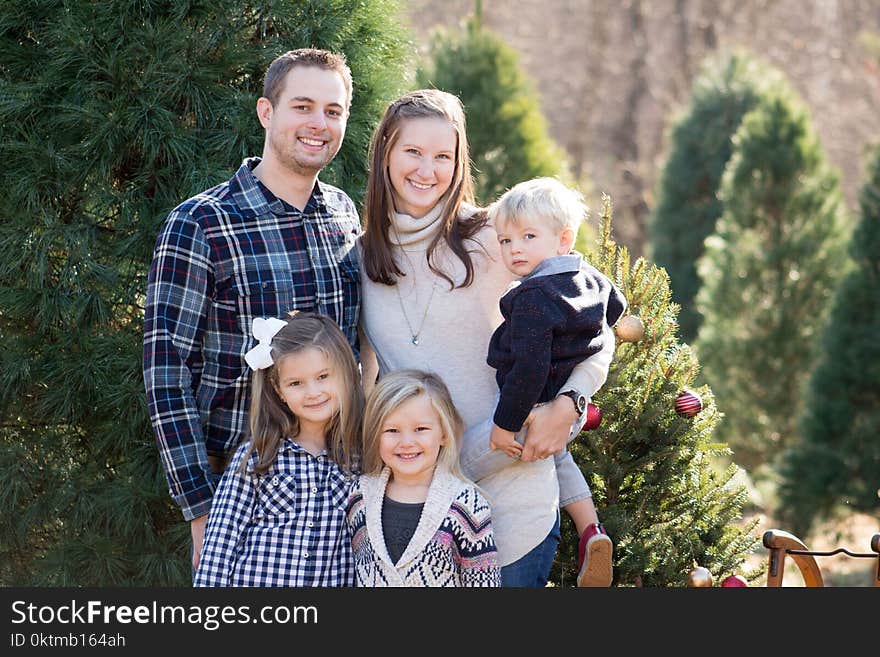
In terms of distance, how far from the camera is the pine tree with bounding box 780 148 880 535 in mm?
6773

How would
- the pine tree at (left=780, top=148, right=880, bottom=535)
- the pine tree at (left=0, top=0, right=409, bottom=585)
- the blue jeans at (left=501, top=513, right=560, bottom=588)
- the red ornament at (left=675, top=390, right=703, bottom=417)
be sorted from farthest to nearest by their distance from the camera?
1. the pine tree at (left=780, top=148, right=880, bottom=535)
2. the pine tree at (left=0, top=0, right=409, bottom=585)
3. the red ornament at (left=675, top=390, right=703, bottom=417)
4. the blue jeans at (left=501, top=513, right=560, bottom=588)

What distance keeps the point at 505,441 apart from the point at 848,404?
4918 millimetres

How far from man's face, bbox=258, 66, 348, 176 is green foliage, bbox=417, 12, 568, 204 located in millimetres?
2633

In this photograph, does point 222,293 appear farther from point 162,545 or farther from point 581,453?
point 581,453

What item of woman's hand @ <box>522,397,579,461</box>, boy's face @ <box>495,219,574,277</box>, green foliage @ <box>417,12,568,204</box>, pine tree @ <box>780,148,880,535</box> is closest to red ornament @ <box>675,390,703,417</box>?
woman's hand @ <box>522,397,579,461</box>

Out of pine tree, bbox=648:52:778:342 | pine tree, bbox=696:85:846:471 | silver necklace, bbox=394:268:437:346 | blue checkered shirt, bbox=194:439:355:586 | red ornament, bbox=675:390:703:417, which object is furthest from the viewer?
pine tree, bbox=648:52:778:342

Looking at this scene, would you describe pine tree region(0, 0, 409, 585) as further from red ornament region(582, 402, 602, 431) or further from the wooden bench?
the wooden bench

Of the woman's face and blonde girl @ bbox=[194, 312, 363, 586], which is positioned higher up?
the woman's face

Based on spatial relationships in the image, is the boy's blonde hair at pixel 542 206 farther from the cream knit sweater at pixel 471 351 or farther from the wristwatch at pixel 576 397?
the wristwatch at pixel 576 397

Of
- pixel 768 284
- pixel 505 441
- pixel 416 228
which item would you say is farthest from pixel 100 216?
pixel 768 284

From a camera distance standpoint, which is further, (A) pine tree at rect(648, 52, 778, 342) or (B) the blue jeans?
(A) pine tree at rect(648, 52, 778, 342)

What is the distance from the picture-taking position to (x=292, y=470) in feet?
8.54

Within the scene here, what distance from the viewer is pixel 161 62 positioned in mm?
3221

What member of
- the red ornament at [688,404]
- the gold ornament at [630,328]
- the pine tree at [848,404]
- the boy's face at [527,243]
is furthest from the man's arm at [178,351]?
the pine tree at [848,404]
